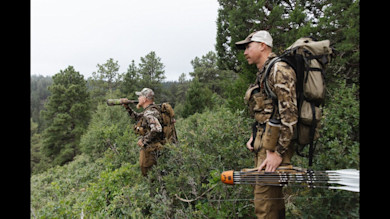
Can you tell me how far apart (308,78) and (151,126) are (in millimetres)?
3346

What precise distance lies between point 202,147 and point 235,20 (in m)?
8.07

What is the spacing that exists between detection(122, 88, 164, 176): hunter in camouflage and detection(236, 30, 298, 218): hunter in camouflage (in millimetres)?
2521

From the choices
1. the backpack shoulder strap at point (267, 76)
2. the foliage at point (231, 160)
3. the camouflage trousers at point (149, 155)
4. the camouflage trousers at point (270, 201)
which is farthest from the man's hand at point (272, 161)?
the camouflage trousers at point (149, 155)

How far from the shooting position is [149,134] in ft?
15.6

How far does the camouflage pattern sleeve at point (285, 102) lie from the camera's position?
2.17m

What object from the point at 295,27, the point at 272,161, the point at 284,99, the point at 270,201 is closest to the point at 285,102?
the point at 284,99

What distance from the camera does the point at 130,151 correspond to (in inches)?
282

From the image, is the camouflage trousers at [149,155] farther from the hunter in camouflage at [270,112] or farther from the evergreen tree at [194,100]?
the evergreen tree at [194,100]

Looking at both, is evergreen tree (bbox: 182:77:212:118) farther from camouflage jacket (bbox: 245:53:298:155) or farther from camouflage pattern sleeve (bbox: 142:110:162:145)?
camouflage jacket (bbox: 245:53:298:155)

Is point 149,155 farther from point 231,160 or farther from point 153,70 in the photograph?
point 153,70

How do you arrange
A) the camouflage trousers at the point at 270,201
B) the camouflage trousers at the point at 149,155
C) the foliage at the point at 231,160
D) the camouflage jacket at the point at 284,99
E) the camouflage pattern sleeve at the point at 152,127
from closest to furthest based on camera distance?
the camouflage jacket at the point at 284,99 → the camouflage trousers at the point at 270,201 → the foliage at the point at 231,160 → the camouflage pattern sleeve at the point at 152,127 → the camouflage trousers at the point at 149,155

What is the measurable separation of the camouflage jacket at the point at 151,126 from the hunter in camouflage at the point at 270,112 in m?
2.47

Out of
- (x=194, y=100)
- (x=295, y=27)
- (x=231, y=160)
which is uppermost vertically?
(x=295, y=27)
